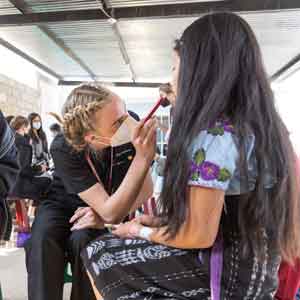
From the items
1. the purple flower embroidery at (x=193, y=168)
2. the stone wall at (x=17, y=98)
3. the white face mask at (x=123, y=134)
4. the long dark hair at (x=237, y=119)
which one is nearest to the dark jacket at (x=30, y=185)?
the white face mask at (x=123, y=134)

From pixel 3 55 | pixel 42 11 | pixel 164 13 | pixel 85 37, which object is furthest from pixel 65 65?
pixel 164 13

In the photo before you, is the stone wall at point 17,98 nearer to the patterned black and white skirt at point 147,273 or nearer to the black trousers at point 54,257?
the black trousers at point 54,257

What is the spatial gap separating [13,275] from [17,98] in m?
3.95

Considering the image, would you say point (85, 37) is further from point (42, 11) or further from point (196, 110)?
point (196, 110)

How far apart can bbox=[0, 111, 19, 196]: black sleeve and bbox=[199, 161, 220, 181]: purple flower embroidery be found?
2.32 ft

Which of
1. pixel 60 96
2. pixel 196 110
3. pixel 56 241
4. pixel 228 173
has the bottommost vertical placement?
pixel 56 241

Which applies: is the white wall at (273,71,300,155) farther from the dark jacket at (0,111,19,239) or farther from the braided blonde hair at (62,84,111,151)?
the dark jacket at (0,111,19,239)

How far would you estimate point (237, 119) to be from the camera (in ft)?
2.43

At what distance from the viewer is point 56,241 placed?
1230 millimetres

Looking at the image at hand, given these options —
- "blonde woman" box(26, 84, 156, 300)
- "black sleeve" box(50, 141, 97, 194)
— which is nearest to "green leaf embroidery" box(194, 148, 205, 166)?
"blonde woman" box(26, 84, 156, 300)

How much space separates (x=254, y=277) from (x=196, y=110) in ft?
1.17

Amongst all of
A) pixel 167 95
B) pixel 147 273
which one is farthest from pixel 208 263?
pixel 167 95

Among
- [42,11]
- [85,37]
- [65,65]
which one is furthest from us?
[65,65]

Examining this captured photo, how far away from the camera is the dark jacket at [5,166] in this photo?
3.84 ft
